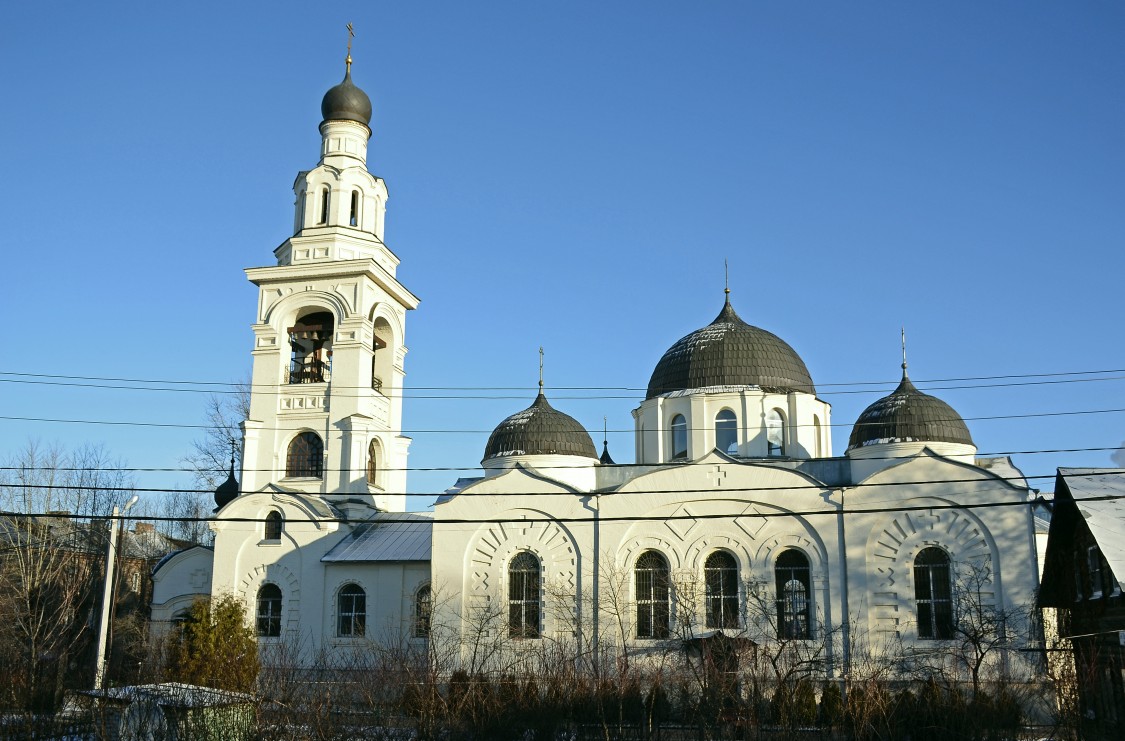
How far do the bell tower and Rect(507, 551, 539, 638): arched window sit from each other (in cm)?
625

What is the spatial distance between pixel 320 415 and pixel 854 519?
1721 cm

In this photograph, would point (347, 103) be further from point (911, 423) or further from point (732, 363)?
point (911, 423)

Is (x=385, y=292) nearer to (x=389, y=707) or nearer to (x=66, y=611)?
(x=66, y=611)

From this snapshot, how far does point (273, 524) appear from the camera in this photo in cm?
3703

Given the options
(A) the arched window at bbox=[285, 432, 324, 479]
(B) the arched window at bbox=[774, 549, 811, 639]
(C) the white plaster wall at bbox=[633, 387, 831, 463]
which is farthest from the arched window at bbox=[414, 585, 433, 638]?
(B) the arched window at bbox=[774, 549, 811, 639]

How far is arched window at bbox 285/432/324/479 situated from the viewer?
38.0 metres

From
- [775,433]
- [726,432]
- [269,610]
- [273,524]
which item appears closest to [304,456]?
[273,524]

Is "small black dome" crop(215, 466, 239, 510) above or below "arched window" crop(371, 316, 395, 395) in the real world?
below

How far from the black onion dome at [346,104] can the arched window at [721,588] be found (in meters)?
20.0

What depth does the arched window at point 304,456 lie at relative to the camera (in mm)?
38000

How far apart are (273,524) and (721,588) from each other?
14.5 m

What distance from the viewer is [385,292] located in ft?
132

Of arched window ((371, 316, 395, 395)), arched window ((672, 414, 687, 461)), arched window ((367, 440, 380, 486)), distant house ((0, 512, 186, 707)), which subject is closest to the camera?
distant house ((0, 512, 186, 707))

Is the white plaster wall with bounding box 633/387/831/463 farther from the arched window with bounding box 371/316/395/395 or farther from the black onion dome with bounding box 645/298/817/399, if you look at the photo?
the arched window with bounding box 371/316/395/395
